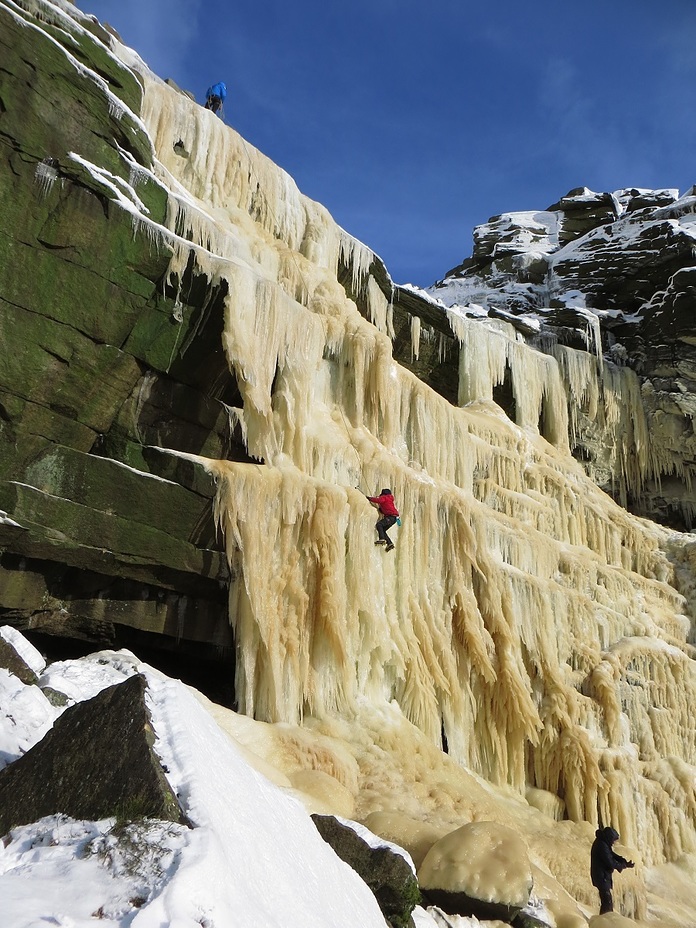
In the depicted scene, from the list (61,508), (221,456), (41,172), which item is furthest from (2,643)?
(41,172)

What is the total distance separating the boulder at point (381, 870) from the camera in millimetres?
4609

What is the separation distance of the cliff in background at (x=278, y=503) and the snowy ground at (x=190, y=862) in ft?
12.6

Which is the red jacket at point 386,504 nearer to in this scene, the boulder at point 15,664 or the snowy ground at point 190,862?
the boulder at point 15,664

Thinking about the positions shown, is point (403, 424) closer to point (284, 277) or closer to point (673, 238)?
point (284, 277)

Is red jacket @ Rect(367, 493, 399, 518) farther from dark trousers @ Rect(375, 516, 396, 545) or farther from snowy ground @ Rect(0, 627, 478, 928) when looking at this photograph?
snowy ground @ Rect(0, 627, 478, 928)

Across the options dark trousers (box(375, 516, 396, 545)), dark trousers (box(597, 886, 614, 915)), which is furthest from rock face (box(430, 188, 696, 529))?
dark trousers (box(597, 886, 614, 915))

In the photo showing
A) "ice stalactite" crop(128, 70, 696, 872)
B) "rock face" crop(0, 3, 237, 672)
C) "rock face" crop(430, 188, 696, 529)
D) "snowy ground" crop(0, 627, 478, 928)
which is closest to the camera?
"snowy ground" crop(0, 627, 478, 928)

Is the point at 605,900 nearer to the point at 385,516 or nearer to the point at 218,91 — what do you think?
the point at 385,516

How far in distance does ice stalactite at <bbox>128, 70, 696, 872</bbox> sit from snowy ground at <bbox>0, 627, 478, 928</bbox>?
5138mm

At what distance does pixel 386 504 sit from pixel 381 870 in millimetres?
6676

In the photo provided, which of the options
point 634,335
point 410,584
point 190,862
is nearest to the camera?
point 190,862

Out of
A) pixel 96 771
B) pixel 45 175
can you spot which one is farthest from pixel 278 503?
pixel 96 771

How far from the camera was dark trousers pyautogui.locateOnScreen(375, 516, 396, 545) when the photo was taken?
10992mm

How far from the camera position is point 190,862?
108 inches
